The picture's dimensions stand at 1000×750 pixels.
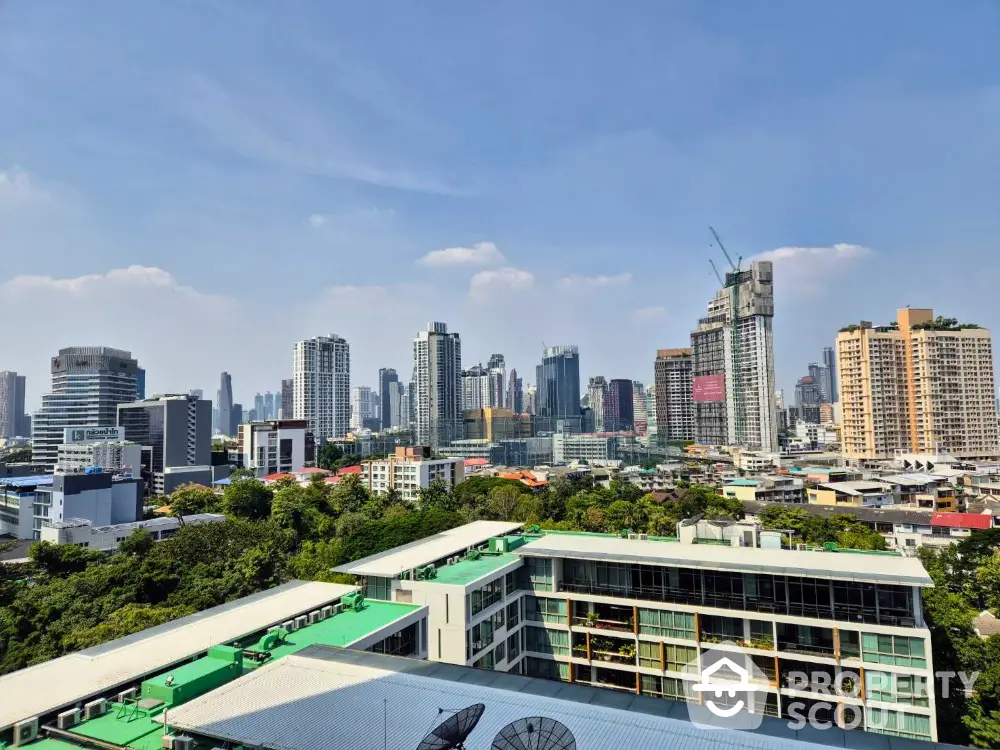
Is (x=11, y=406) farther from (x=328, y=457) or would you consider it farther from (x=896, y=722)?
(x=896, y=722)

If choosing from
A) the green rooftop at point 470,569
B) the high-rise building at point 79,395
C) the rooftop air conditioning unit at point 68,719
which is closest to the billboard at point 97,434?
the high-rise building at point 79,395

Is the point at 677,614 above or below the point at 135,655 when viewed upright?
below

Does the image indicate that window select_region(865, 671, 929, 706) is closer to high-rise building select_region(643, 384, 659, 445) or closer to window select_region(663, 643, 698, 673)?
window select_region(663, 643, 698, 673)

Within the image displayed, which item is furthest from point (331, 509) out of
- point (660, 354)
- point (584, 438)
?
point (660, 354)

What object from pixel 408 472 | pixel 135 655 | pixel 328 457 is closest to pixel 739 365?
pixel 408 472

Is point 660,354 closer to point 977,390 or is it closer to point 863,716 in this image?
point 977,390

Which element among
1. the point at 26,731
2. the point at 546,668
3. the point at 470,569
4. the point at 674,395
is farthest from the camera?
the point at 674,395

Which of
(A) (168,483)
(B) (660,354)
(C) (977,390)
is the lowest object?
(A) (168,483)
